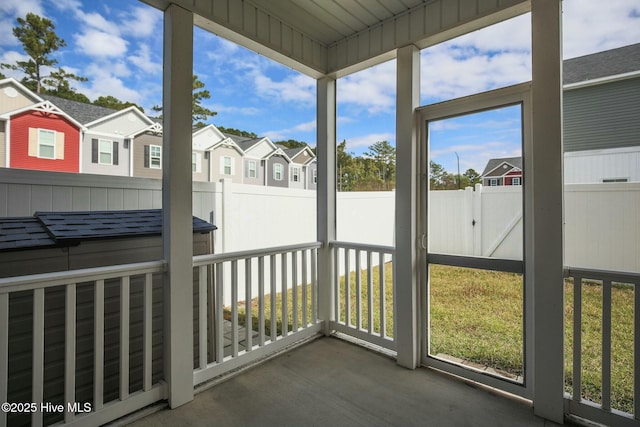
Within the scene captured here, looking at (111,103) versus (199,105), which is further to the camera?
(199,105)

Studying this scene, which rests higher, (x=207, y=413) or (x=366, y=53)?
(x=366, y=53)

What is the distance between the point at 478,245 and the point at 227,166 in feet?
6.32

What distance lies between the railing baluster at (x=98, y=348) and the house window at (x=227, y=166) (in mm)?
1070

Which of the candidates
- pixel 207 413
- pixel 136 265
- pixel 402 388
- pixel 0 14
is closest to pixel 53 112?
pixel 0 14

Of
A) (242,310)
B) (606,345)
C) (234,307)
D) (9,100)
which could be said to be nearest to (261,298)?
(234,307)

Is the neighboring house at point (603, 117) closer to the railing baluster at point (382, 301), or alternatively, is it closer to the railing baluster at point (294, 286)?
the railing baluster at point (382, 301)

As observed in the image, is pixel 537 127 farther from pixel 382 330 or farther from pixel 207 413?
pixel 207 413

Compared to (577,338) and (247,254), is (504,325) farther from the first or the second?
(247,254)

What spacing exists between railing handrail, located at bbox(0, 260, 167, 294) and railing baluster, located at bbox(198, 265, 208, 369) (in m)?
0.28

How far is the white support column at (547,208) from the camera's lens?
183cm

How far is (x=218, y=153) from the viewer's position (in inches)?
93.8

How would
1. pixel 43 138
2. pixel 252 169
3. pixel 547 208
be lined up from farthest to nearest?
pixel 252 169
pixel 547 208
pixel 43 138

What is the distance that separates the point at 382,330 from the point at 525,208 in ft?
4.86

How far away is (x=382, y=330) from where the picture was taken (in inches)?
110
